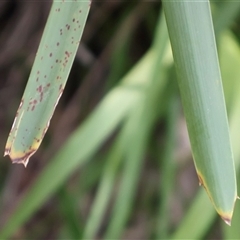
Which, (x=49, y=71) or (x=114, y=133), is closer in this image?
(x=49, y=71)

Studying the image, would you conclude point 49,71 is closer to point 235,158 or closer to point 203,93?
point 203,93

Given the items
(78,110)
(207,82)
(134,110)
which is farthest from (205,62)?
(78,110)

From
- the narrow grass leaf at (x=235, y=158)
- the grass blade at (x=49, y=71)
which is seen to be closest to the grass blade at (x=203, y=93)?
the grass blade at (x=49, y=71)

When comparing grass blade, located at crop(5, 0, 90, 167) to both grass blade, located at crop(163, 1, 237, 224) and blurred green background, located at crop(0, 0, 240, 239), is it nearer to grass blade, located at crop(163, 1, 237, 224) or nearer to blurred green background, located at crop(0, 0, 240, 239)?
grass blade, located at crop(163, 1, 237, 224)

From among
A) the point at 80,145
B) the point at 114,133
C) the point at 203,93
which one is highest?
the point at 203,93

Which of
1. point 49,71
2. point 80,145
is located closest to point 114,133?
point 80,145

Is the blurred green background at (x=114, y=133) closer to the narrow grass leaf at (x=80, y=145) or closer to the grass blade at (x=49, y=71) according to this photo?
the narrow grass leaf at (x=80, y=145)
